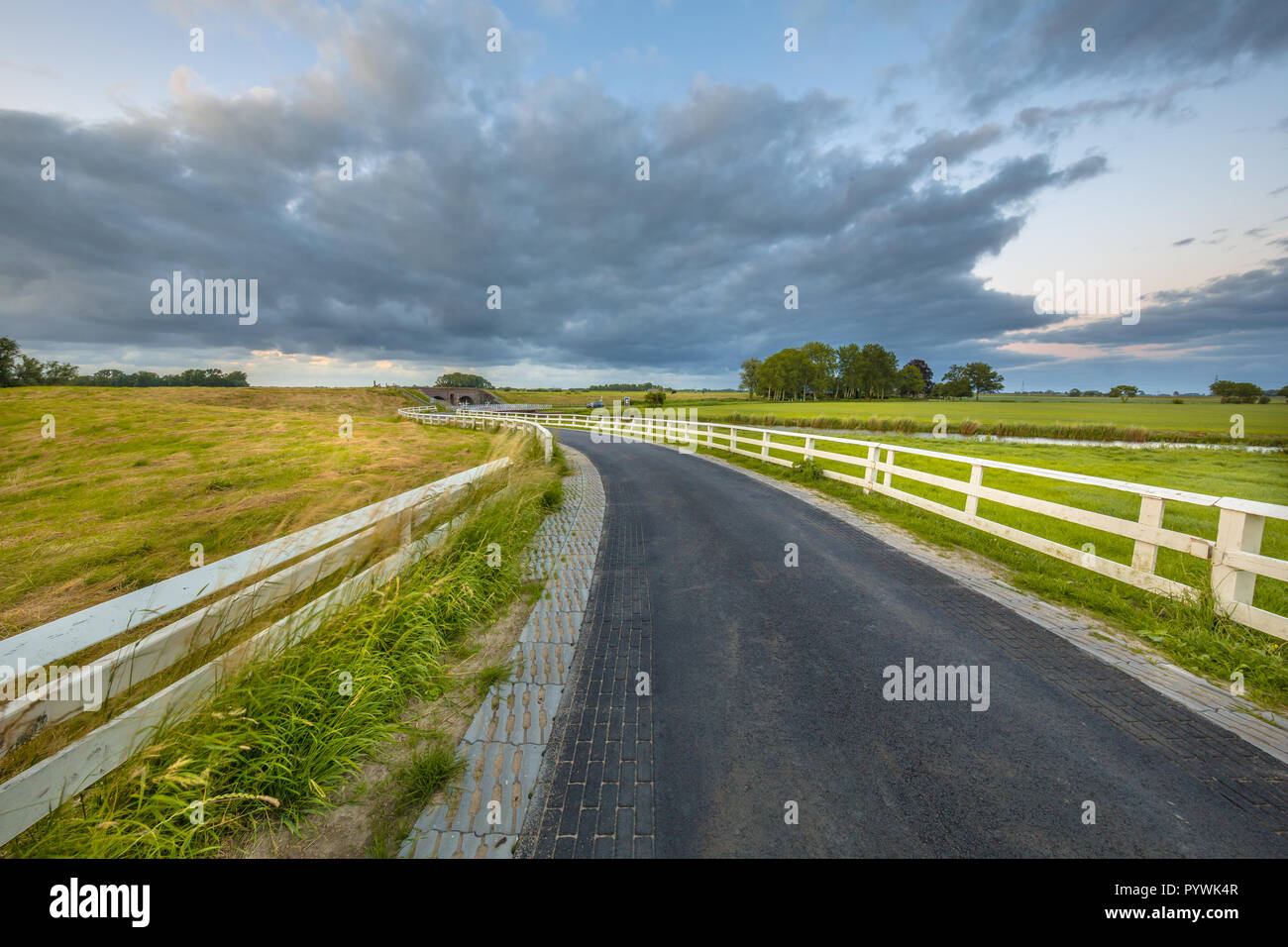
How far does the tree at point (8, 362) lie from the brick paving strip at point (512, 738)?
6559 centimetres

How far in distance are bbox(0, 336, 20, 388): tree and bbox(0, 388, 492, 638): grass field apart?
1455 inches

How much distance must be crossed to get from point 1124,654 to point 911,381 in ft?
386

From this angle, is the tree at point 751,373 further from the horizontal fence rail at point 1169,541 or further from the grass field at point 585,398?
the horizontal fence rail at point 1169,541

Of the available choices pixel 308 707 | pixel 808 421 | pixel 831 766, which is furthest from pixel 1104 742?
pixel 808 421

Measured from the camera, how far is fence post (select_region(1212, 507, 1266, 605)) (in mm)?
3881

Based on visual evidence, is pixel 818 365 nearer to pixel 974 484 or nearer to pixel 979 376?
pixel 979 376

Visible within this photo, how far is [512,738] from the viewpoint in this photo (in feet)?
9.43

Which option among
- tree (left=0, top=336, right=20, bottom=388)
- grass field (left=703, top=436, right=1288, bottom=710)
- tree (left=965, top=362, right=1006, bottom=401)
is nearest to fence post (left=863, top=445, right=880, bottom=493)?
grass field (left=703, top=436, right=1288, bottom=710)

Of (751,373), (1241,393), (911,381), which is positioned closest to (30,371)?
(751,373)

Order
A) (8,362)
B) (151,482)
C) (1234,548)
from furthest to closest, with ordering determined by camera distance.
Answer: (8,362) → (151,482) → (1234,548)

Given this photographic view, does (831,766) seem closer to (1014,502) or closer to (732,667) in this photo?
(732,667)

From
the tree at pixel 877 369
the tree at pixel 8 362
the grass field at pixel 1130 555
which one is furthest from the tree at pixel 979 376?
the tree at pixel 8 362

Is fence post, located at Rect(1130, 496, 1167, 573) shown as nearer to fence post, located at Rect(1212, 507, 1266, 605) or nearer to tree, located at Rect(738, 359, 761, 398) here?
fence post, located at Rect(1212, 507, 1266, 605)
